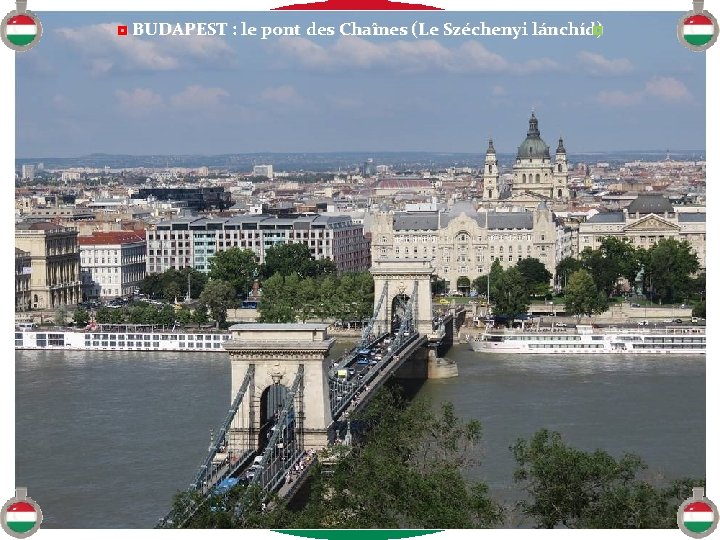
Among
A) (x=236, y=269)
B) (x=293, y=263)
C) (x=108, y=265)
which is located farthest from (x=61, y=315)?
(x=293, y=263)

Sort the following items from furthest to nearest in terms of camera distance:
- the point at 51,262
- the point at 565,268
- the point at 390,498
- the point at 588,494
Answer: the point at 565,268 < the point at 51,262 < the point at 588,494 < the point at 390,498

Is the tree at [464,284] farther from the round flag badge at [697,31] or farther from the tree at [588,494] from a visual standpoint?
the round flag badge at [697,31]

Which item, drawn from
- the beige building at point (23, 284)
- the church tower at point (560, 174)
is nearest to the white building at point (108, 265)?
the beige building at point (23, 284)

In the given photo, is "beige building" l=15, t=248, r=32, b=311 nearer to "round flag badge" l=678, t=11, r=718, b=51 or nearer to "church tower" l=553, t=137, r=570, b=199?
"round flag badge" l=678, t=11, r=718, b=51

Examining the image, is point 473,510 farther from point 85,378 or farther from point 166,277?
point 166,277

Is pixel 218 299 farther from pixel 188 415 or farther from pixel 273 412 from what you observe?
pixel 273 412

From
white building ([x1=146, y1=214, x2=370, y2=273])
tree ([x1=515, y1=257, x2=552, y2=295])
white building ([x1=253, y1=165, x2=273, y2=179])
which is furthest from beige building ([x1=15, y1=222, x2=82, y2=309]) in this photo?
white building ([x1=253, y1=165, x2=273, y2=179])

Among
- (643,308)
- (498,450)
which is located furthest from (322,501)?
(643,308)
